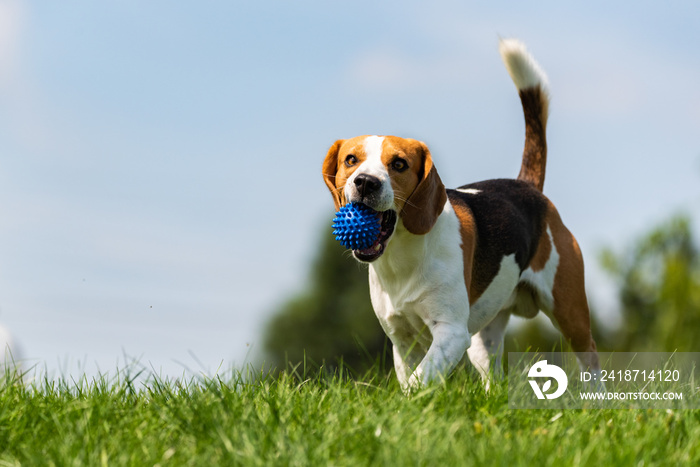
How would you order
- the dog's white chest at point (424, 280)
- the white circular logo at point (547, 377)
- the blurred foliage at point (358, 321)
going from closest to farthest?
the white circular logo at point (547, 377) < the dog's white chest at point (424, 280) < the blurred foliage at point (358, 321)

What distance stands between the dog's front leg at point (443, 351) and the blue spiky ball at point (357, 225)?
84 cm

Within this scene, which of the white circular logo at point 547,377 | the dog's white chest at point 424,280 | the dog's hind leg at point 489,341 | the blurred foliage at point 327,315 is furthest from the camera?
the blurred foliage at point 327,315

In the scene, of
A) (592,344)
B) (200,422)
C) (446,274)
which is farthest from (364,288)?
(200,422)

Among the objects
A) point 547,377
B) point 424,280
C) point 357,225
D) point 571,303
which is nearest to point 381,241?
point 357,225

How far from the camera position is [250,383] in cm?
475

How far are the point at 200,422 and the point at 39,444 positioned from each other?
2.63ft

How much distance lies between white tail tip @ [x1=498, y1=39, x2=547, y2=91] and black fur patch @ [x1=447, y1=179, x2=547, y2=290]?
99 cm

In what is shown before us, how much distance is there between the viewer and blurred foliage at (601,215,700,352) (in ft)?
76.3

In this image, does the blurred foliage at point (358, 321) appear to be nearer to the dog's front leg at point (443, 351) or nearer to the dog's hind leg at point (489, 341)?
the dog's hind leg at point (489, 341)

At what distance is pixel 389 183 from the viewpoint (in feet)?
16.0

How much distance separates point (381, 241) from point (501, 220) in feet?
5.18

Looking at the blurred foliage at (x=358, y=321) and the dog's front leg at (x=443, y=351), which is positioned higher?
the dog's front leg at (x=443, y=351)

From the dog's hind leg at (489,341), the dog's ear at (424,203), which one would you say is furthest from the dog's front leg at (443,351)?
the dog's hind leg at (489,341)

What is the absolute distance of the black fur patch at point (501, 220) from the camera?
19.8 ft
